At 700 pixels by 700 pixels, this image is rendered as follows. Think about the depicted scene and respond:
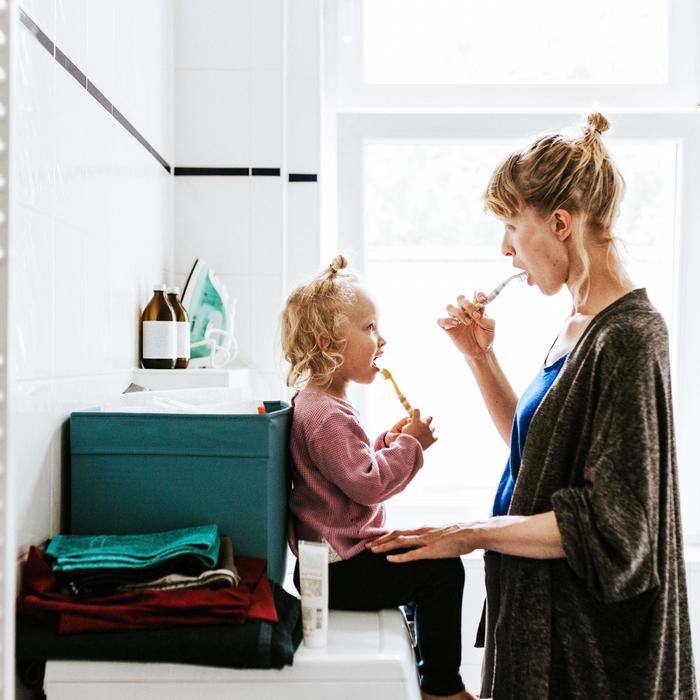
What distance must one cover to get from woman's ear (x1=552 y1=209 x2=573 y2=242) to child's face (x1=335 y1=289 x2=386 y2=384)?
14.6 inches

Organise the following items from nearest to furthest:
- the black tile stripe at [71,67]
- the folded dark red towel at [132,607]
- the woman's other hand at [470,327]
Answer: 1. the folded dark red towel at [132,607]
2. the black tile stripe at [71,67]
3. the woman's other hand at [470,327]

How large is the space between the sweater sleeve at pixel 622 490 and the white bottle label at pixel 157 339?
3.00 ft

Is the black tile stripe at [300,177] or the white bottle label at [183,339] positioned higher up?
the black tile stripe at [300,177]

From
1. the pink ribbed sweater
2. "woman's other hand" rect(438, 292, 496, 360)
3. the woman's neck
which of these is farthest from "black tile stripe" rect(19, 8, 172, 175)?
the woman's neck

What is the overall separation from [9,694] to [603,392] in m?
0.85

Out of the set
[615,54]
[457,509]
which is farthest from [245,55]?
[457,509]

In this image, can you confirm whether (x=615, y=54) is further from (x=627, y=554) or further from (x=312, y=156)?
(x=627, y=554)

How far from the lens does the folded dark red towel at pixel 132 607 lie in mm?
1032

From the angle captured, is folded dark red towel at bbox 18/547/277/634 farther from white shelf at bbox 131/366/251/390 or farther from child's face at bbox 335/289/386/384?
white shelf at bbox 131/366/251/390

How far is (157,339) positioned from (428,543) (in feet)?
2.45

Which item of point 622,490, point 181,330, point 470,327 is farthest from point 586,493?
A: point 181,330

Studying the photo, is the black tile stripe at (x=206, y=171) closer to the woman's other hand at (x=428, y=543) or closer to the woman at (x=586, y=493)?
the woman at (x=586, y=493)

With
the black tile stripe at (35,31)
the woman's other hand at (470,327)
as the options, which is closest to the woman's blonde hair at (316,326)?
the woman's other hand at (470,327)

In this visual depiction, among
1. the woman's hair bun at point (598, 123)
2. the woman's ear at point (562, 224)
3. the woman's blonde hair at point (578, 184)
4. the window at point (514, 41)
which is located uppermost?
the window at point (514, 41)
